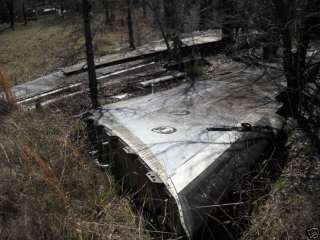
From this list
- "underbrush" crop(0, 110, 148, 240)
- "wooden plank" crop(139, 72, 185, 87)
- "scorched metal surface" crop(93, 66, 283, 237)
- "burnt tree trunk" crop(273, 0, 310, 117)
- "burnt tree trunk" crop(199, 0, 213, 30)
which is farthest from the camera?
"burnt tree trunk" crop(199, 0, 213, 30)

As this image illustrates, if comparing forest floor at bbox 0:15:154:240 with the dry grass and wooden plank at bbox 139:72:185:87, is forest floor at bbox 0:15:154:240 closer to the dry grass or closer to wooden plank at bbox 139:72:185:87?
wooden plank at bbox 139:72:185:87

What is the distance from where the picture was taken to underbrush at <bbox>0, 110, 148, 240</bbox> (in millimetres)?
2607

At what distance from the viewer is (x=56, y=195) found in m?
2.85

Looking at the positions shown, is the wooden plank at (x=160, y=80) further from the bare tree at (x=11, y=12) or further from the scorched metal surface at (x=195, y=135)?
the bare tree at (x=11, y=12)

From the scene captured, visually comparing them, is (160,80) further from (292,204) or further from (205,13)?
(292,204)

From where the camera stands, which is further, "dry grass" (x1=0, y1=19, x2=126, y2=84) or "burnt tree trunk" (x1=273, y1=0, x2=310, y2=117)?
"dry grass" (x1=0, y1=19, x2=126, y2=84)

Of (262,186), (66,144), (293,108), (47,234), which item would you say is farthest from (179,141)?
(293,108)

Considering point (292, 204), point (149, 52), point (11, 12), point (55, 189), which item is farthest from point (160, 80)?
point (11, 12)

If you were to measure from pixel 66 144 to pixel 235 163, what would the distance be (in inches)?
59.3

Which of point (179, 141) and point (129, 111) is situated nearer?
point (179, 141)

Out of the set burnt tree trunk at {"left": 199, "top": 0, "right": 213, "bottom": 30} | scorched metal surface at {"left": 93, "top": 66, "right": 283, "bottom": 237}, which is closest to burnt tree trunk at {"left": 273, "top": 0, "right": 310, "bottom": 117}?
scorched metal surface at {"left": 93, "top": 66, "right": 283, "bottom": 237}

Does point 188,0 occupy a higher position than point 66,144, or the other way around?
point 188,0

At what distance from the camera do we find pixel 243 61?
234 inches

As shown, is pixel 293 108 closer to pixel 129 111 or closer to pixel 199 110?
pixel 199 110
